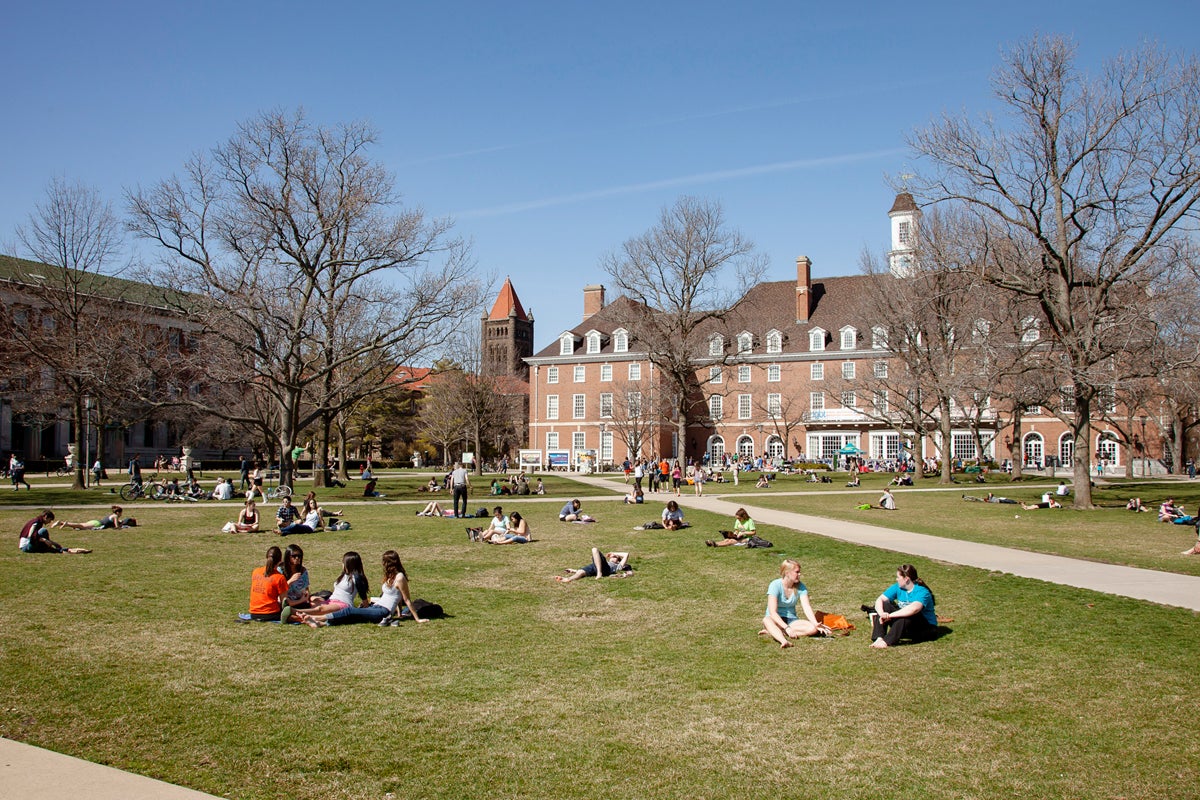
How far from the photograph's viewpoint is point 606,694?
8.40 m

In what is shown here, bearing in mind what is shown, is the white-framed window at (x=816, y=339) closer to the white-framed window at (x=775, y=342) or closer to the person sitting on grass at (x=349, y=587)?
the white-framed window at (x=775, y=342)

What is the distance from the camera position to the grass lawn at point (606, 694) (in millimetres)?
6355

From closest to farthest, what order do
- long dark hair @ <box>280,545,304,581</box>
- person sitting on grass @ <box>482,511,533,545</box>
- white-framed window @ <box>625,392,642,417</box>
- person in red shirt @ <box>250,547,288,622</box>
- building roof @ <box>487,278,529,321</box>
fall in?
person in red shirt @ <box>250,547,288,622</box>, long dark hair @ <box>280,545,304,581</box>, person sitting on grass @ <box>482,511,533,545</box>, white-framed window @ <box>625,392,642,417</box>, building roof @ <box>487,278,529,321</box>

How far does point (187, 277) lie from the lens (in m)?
34.7

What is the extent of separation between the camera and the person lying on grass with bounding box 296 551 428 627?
1153 cm

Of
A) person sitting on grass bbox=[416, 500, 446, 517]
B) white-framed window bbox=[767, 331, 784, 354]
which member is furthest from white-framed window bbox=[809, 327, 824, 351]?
person sitting on grass bbox=[416, 500, 446, 517]

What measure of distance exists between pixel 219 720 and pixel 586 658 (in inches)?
150

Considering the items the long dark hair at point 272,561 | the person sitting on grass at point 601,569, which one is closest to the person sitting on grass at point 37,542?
the long dark hair at point 272,561

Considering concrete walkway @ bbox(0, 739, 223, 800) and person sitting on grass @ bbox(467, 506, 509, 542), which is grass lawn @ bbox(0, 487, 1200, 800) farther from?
person sitting on grass @ bbox(467, 506, 509, 542)

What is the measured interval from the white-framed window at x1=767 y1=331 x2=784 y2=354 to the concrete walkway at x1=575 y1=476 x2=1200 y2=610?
171 ft

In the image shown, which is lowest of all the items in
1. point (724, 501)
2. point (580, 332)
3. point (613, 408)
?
point (724, 501)

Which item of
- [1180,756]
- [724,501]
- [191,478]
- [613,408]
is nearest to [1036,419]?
[613,408]

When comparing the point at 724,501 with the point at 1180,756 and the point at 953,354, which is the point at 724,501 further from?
the point at 1180,756

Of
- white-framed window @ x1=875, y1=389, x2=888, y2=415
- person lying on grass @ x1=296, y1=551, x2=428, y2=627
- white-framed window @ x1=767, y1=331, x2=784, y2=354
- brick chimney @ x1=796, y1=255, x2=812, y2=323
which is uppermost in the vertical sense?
brick chimney @ x1=796, y1=255, x2=812, y2=323
